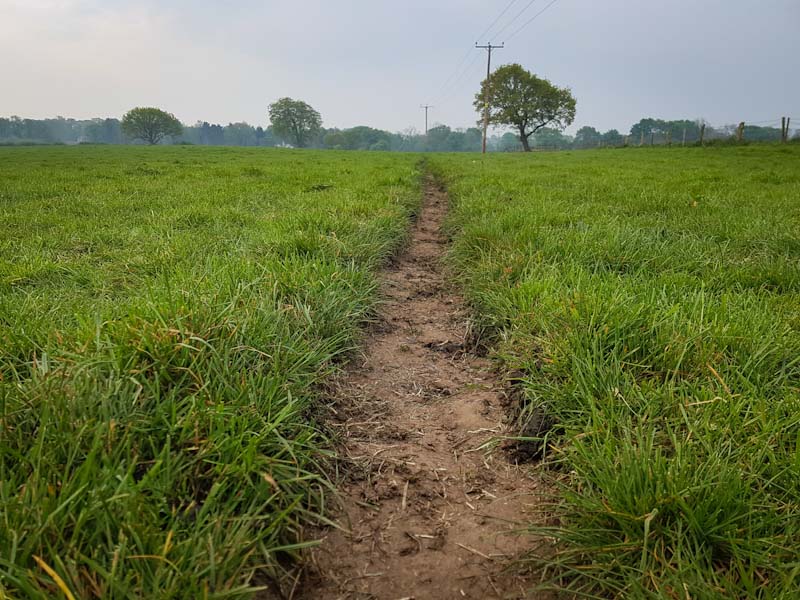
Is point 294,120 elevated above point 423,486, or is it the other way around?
point 294,120

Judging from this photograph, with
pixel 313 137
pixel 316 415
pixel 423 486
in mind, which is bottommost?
pixel 423 486

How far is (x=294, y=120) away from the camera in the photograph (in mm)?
110938

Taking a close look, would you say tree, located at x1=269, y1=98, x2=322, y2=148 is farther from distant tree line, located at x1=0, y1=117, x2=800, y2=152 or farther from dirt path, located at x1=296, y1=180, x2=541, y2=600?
dirt path, located at x1=296, y1=180, x2=541, y2=600

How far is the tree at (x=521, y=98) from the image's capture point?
58406mm

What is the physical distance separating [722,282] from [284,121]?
118 m

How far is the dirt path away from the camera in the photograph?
1.40 m

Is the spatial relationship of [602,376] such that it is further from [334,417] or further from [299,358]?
[299,358]

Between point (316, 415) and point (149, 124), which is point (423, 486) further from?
point (149, 124)

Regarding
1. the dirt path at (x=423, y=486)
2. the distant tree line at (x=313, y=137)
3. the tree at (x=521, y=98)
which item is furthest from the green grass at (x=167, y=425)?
the distant tree line at (x=313, y=137)

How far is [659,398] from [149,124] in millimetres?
116316

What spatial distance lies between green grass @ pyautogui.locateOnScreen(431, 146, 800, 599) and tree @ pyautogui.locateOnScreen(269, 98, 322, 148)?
11609cm

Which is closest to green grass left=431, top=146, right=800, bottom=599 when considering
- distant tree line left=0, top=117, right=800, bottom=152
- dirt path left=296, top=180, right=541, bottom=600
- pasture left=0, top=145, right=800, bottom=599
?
pasture left=0, top=145, right=800, bottom=599

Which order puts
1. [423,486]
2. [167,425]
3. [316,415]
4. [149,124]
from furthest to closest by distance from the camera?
[149,124]
[316,415]
[423,486]
[167,425]

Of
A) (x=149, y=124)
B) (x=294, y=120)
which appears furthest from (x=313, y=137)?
(x=149, y=124)
